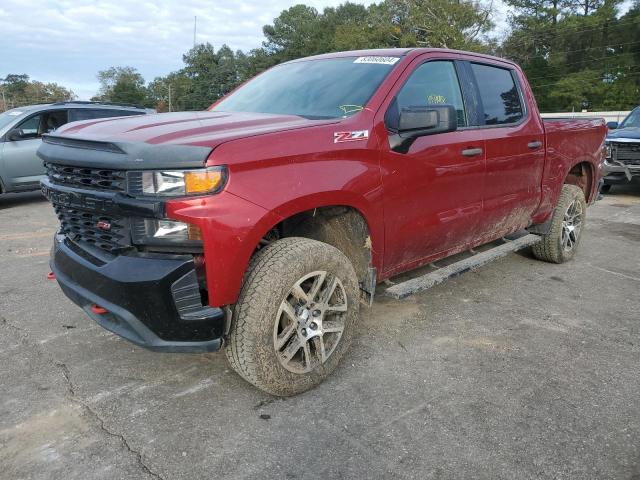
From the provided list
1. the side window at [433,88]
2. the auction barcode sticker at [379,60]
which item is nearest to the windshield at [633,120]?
the side window at [433,88]

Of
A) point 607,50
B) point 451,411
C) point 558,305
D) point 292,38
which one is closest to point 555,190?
point 558,305

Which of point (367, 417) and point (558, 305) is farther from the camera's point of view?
point (558, 305)

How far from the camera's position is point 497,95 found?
4441 millimetres

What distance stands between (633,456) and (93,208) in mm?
2794

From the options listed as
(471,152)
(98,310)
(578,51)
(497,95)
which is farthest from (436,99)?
(578,51)

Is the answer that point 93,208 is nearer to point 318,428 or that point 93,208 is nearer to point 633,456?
Answer: point 318,428

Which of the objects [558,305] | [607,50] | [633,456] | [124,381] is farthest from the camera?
[607,50]

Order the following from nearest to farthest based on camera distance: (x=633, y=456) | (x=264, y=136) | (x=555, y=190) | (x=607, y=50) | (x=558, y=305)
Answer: (x=633, y=456) → (x=264, y=136) → (x=558, y=305) → (x=555, y=190) → (x=607, y=50)

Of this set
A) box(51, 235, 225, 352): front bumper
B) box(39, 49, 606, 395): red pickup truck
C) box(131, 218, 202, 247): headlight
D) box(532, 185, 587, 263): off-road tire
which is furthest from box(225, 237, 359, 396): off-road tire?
box(532, 185, 587, 263): off-road tire

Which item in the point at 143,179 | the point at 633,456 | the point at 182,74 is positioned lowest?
the point at 633,456

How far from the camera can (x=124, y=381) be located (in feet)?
10.2

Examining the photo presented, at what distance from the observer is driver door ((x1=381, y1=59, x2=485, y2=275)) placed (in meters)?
3.34

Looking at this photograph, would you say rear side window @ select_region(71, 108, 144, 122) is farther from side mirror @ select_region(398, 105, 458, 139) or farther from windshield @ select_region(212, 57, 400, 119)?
side mirror @ select_region(398, 105, 458, 139)

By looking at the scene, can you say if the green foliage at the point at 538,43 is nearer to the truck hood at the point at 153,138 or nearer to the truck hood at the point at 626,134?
the truck hood at the point at 626,134
